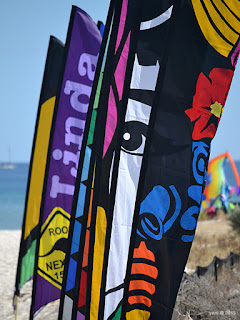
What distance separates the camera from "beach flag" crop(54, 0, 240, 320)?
3.96 meters

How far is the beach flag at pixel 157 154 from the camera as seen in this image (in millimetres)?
3959

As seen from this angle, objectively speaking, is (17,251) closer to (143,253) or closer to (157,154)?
(143,253)

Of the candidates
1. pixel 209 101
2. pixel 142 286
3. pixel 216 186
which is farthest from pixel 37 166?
pixel 216 186

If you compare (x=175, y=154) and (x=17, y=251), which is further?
(x=17, y=251)

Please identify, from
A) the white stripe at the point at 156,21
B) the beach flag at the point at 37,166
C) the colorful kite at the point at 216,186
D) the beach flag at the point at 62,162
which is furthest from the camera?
the colorful kite at the point at 216,186

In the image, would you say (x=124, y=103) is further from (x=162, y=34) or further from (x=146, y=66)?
(x=162, y=34)

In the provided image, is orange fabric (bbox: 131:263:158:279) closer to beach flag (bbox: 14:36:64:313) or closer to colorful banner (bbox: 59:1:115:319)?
colorful banner (bbox: 59:1:115:319)

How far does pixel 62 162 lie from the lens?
6980 millimetres

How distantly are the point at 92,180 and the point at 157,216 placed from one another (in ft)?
2.97

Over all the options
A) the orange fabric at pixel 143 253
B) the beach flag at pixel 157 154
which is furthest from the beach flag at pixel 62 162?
the orange fabric at pixel 143 253

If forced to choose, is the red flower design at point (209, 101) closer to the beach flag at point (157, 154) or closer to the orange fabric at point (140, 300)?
the beach flag at point (157, 154)

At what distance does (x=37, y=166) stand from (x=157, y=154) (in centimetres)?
407

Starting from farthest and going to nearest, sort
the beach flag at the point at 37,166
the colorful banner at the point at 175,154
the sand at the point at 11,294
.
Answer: the sand at the point at 11,294 < the beach flag at the point at 37,166 < the colorful banner at the point at 175,154

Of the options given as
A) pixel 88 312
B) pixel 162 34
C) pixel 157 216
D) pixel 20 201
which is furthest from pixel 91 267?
pixel 20 201
